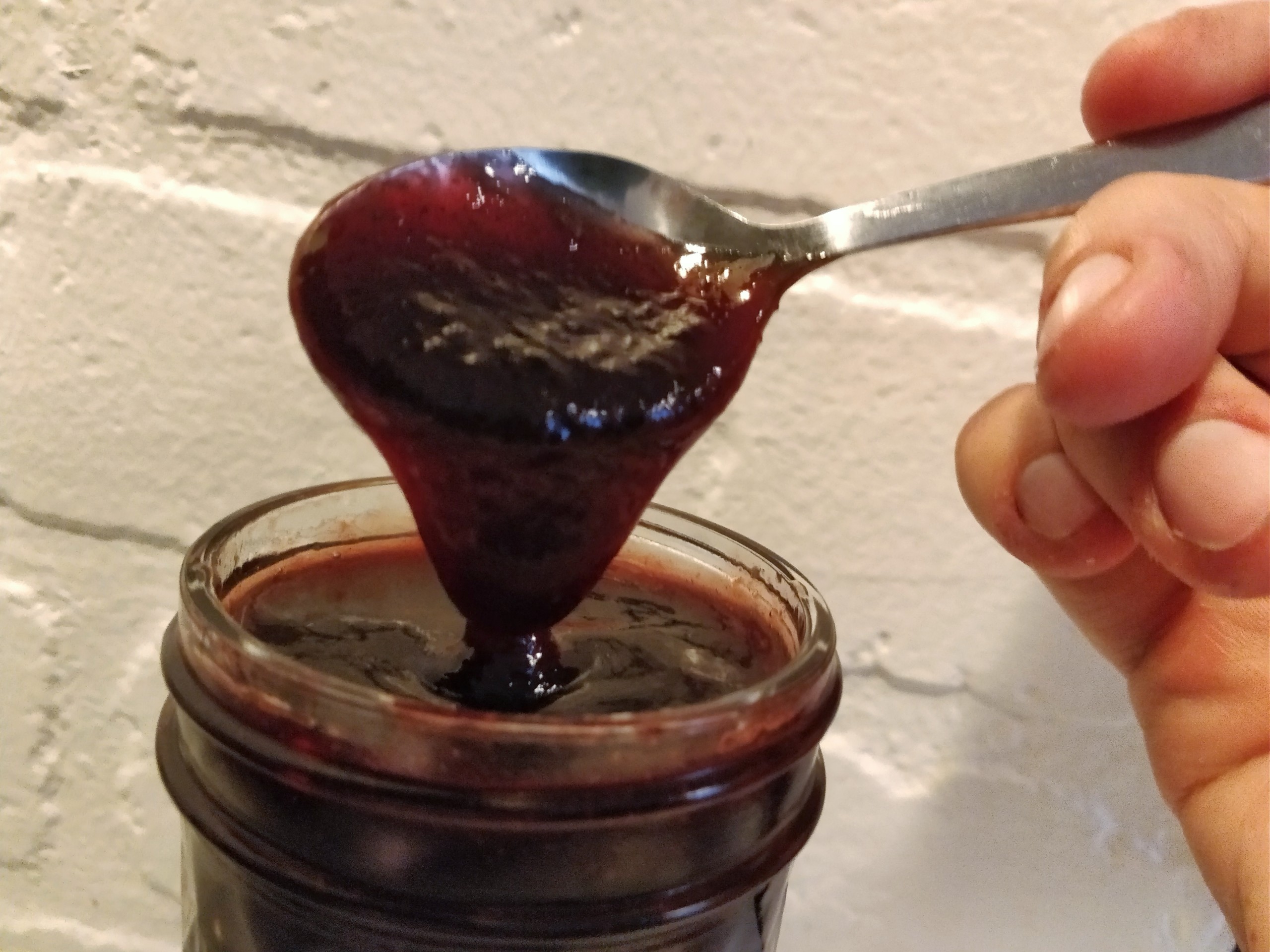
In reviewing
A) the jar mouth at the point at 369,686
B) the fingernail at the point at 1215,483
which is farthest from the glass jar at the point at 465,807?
the fingernail at the point at 1215,483

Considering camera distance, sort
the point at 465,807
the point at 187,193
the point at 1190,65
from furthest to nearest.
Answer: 1. the point at 187,193
2. the point at 1190,65
3. the point at 465,807

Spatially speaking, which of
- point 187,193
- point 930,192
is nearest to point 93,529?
point 187,193

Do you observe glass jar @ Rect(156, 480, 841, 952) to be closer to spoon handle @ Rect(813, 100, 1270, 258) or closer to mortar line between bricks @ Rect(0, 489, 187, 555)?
spoon handle @ Rect(813, 100, 1270, 258)

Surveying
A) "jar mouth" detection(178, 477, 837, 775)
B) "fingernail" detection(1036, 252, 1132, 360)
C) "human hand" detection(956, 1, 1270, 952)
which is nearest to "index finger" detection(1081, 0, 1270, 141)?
"human hand" detection(956, 1, 1270, 952)

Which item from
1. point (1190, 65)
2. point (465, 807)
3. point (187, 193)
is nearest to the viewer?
point (465, 807)

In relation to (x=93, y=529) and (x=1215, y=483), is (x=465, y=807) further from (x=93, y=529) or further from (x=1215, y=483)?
(x=93, y=529)

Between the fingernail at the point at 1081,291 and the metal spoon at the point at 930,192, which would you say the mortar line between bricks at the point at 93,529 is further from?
the fingernail at the point at 1081,291
